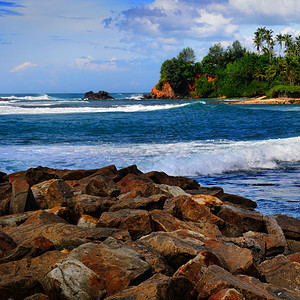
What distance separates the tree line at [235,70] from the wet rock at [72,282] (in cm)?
7203

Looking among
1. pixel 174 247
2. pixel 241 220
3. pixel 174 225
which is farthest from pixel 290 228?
pixel 174 247

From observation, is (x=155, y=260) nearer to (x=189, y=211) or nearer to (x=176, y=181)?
(x=189, y=211)

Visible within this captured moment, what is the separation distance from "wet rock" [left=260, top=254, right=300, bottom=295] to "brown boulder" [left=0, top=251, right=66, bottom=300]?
1.47 meters

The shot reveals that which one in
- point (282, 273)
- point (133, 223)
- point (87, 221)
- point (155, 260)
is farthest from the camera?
point (87, 221)

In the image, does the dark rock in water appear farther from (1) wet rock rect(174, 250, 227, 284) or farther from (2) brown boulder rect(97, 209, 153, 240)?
(1) wet rock rect(174, 250, 227, 284)

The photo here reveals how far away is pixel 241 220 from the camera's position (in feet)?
13.8

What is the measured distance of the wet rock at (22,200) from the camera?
4.20m

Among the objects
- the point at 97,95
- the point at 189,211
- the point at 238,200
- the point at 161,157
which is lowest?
the point at 161,157

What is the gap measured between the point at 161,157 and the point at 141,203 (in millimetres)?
6708

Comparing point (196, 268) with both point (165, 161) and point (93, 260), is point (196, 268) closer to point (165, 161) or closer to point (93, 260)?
point (93, 260)

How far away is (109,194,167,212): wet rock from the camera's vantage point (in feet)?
12.7

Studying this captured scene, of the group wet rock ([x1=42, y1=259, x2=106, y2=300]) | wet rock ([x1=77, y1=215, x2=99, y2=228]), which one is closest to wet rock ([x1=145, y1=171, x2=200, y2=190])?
wet rock ([x1=77, y1=215, x2=99, y2=228])

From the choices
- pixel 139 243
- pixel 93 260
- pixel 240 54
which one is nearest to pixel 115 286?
pixel 93 260

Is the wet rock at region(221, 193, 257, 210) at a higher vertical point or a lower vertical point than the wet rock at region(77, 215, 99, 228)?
lower
